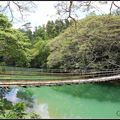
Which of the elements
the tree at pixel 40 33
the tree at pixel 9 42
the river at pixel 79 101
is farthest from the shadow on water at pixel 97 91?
the tree at pixel 40 33

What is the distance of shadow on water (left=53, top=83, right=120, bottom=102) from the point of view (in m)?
11.1

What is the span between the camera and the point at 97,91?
12.5 metres

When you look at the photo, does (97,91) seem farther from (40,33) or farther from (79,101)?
(40,33)

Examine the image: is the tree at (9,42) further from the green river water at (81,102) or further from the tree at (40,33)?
the tree at (40,33)

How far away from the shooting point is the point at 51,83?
30.0 feet

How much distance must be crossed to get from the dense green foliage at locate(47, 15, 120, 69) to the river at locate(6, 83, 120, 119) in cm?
100

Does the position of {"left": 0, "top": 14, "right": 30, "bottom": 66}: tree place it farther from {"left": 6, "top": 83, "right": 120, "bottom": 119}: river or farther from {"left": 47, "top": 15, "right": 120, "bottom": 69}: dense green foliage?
{"left": 47, "top": 15, "right": 120, "bottom": 69}: dense green foliage

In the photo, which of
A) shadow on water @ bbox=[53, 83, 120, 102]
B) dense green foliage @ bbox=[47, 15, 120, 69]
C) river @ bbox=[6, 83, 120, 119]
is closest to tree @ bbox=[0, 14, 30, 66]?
river @ bbox=[6, 83, 120, 119]

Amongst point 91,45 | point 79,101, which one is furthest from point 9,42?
point 91,45

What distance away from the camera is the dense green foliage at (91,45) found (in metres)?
12.2

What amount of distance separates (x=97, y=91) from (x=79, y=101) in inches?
92.1

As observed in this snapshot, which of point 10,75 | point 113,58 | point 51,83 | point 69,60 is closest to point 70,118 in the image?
point 51,83

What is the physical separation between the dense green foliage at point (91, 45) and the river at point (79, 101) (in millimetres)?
1002

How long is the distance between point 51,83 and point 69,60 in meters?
4.95
